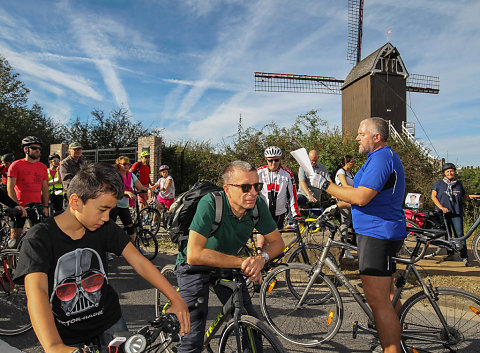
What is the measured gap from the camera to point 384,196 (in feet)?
9.07

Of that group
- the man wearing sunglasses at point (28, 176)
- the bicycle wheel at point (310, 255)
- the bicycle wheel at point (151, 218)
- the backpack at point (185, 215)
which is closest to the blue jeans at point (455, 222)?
the bicycle wheel at point (310, 255)

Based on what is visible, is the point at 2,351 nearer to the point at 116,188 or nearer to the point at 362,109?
the point at 116,188

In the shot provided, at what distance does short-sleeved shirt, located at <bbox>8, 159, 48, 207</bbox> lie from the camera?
5855mm

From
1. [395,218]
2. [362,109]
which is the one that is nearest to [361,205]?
[395,218]

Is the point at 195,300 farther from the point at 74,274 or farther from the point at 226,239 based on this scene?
the point at 74,274

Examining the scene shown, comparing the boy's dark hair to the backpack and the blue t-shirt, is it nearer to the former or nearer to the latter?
the backpack

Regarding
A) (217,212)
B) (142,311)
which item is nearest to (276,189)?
(142,311)

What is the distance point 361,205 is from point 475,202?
12968 millimetres

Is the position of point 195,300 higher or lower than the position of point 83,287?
lower

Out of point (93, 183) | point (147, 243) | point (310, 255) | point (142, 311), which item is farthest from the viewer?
point (147, 243)

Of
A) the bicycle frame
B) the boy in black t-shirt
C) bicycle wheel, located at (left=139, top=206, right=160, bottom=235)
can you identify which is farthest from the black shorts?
bicycle wheel, located at (left=139, top=206, right=160, bottom=235)

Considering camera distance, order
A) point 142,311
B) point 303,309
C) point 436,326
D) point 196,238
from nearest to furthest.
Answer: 1. point 196,238
2. point 436,326
3. point 303,309
4. point 142,311

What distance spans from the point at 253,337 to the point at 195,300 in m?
0.56


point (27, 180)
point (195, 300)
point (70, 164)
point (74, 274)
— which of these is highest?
point (70, 164)
